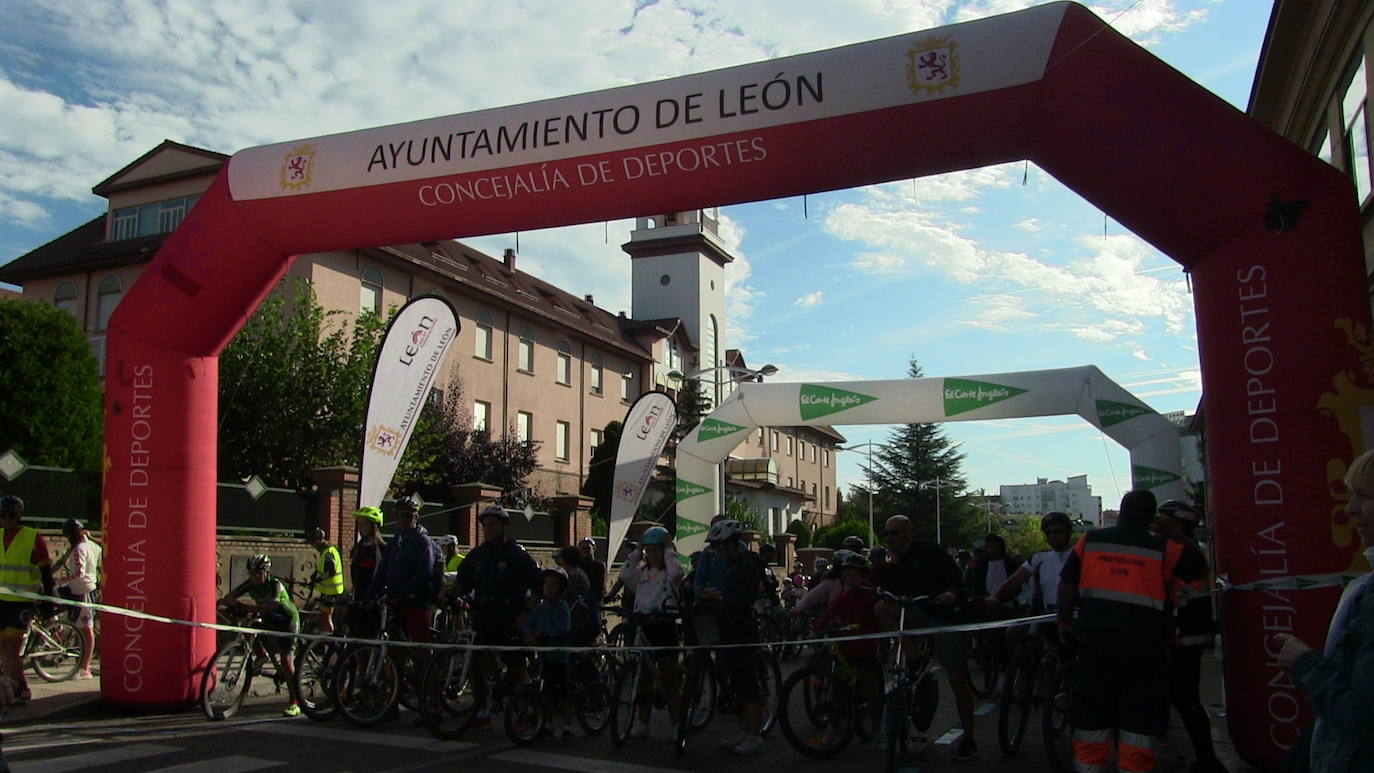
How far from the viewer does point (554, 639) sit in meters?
9.20

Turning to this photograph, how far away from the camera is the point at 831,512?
90000 millimetres

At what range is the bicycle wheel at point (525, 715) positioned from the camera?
891cm

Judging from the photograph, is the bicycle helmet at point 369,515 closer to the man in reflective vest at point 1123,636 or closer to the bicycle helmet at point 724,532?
the bicycle helmet at point 724,532

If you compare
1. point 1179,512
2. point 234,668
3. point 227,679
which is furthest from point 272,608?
point 1179,512

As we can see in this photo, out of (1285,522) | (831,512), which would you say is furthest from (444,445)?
(831,512)

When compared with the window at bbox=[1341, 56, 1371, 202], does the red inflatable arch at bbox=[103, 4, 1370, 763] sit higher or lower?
lower

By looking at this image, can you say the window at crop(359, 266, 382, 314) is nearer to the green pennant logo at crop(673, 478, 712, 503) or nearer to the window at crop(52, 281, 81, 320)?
the window at crop(52, 281, 81, 320)

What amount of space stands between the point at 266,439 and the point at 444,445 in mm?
7006

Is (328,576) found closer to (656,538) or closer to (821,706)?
(656,538)

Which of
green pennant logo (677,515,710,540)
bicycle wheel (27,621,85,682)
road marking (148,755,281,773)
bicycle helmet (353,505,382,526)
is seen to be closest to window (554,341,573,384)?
green pennant logo (677,515,710,540)

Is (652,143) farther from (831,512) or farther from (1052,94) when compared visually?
(831,512)

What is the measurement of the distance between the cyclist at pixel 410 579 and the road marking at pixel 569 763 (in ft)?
6.79

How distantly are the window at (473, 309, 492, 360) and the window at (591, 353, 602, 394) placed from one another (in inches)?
353

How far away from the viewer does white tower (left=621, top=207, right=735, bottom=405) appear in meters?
65.2
